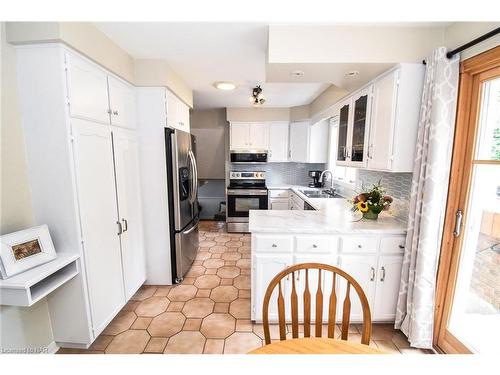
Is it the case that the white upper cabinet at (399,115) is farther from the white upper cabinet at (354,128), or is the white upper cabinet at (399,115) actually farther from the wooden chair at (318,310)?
the wooden chair at (318,310)

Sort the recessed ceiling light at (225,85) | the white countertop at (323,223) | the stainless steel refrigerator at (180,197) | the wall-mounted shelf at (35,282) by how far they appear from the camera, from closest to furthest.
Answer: the wall-mounted shelf at (35,282)
the white countertop at (323,223)
the stainless steel refrigerator at (180,197)
the recessed ceiling light at (225,85)

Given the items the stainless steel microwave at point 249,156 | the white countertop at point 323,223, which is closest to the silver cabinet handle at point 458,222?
the white countertop at point 323,223

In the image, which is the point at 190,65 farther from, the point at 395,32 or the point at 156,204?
the point at 395,32

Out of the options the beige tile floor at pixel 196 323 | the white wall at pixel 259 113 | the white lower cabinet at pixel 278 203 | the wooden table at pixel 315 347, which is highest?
the white wall at pixel 259 113

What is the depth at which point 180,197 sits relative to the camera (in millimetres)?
2412

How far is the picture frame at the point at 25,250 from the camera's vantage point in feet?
3.79

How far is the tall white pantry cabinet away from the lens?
132cm

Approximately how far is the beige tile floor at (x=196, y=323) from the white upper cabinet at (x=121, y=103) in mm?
1787

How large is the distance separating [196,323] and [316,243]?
A: 1305 mm

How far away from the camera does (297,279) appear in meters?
1.74

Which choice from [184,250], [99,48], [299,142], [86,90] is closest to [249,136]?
[299,142]

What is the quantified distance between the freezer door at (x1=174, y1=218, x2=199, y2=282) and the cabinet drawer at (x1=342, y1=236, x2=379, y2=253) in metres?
1.74

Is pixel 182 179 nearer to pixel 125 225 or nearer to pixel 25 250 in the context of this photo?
pixel 125 225
